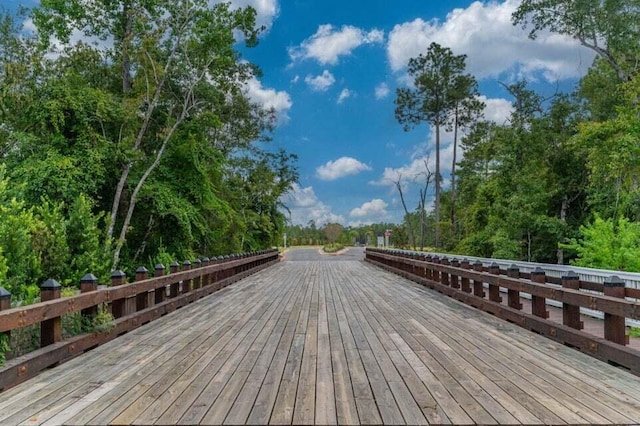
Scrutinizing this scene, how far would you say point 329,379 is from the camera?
11.6 feet

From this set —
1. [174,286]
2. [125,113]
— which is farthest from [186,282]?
[125,113]

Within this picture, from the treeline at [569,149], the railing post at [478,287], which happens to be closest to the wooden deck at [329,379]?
the railing post at [478,287]

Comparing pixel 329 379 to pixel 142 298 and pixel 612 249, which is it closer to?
pixel 142 298

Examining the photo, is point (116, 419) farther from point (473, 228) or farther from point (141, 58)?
point (473, 228)

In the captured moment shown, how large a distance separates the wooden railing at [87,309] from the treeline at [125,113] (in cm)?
461

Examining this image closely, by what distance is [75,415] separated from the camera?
9.37 feet

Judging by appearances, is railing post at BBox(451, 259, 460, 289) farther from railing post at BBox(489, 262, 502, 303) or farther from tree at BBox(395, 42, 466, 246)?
tree at BBox(395, 42, 466, 246)

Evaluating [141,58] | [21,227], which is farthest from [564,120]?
[21,227]

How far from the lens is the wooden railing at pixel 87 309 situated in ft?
11.7

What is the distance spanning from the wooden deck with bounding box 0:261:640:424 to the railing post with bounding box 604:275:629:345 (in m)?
0.28

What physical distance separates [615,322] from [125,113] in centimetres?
1368

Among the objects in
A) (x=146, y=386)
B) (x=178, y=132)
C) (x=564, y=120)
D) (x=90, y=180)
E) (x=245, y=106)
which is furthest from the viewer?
(x=245, y=106)

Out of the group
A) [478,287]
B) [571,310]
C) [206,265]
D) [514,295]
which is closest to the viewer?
[571,310]

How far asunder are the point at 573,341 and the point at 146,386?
390 cm
